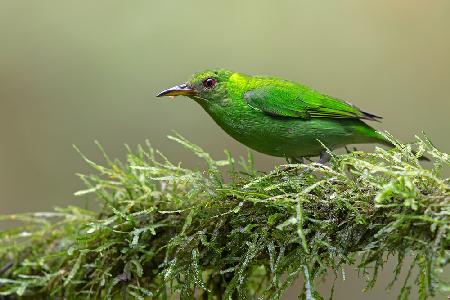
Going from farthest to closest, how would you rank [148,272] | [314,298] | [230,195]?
[148,272] → [230,195] → [314,298]

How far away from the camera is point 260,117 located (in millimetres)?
3334

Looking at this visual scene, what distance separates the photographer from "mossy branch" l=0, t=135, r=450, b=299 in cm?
204

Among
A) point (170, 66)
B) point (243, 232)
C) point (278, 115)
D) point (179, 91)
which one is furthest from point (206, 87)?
point (170, 66)

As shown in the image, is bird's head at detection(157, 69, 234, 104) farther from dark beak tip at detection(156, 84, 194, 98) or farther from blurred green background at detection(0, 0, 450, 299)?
blurred green background at detection(0, 0, 450, 299)

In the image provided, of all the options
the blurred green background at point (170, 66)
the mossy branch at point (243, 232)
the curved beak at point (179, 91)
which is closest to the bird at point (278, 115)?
the curved beak at point (179, 91)

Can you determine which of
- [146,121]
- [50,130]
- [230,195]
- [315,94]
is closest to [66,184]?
[50,130]

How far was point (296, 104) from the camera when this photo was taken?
11.1 feet

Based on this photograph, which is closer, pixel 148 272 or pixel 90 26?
pixel 148 272

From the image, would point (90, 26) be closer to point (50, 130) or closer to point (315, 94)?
point (50, 130)

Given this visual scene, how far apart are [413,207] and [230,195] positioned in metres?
0.86

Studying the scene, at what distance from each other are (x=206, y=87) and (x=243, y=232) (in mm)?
1287

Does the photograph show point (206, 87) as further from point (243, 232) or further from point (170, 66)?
point (170, 66)

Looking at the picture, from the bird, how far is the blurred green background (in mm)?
3493

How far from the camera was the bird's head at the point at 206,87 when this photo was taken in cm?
345
